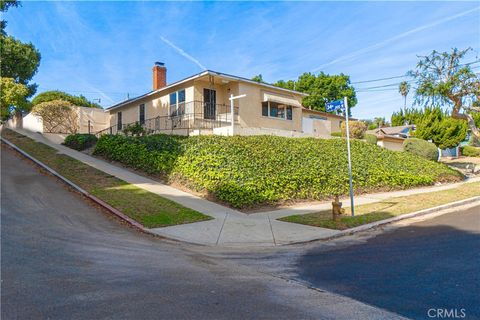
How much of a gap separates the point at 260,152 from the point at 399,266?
931 centimetres

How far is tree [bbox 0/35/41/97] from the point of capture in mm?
22062

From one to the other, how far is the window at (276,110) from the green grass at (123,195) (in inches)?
470

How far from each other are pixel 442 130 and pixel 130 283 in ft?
126

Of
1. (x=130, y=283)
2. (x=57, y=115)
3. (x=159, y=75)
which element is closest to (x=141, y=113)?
(x=159, y=75)

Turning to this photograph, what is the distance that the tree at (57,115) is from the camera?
26.6 m

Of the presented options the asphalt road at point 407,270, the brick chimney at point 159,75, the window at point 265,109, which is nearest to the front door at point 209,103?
the window at point 265,109

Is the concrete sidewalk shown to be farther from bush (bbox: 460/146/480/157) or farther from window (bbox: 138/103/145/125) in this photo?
bush (bbox: 460/146/480/157)

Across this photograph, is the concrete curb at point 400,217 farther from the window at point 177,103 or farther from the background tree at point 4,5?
the background tree at point 4,5

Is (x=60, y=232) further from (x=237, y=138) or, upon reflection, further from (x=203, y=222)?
(x=237, y=138)

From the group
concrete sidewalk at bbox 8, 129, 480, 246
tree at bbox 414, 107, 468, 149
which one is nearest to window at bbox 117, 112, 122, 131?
concrete sidewalk at bbox 8, 129, 480, 246

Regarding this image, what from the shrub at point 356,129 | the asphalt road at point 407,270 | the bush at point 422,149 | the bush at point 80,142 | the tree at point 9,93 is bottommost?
the asphalt road at point 407,270

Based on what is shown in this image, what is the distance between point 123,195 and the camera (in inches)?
481

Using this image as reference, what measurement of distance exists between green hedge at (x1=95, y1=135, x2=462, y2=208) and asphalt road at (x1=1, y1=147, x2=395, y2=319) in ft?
15.5

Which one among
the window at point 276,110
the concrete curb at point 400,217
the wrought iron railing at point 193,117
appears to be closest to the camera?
the concrete curb at point 400,217
